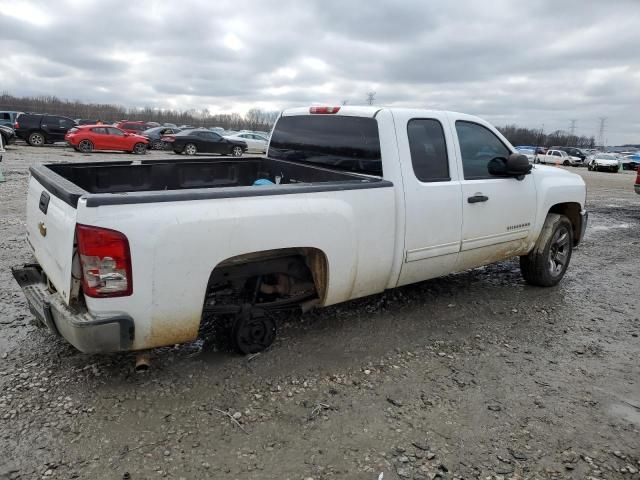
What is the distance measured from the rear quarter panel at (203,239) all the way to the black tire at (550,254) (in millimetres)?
2634

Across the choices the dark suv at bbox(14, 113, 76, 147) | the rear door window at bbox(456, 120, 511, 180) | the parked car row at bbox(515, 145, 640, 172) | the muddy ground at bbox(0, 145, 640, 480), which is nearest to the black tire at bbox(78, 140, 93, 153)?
the dark suv at bbox(14, 113, 76, 147)

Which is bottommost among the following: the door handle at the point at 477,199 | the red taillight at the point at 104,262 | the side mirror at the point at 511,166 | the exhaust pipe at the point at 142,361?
the exhaust pipe at the point at 142,361

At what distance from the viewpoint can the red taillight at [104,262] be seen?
2.71m

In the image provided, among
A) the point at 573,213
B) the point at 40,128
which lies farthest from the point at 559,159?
the point at 573,213

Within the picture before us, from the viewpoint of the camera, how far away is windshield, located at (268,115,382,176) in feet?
13.6

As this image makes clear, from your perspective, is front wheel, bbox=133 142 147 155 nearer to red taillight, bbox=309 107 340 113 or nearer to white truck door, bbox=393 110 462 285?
red taillight, bbox=309 107 340 113

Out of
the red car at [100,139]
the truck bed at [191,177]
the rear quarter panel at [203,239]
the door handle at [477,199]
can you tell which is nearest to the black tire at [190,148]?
the red car at [100,139]

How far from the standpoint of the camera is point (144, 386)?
10.8 feet

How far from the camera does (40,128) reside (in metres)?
26.2

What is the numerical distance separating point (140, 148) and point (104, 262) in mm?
24316

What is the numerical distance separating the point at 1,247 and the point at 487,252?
5.84 m

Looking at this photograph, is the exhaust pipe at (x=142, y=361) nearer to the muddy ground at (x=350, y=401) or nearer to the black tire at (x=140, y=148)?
the muddy ground at (x=350, y=401)

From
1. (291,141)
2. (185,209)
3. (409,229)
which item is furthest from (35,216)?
(409,229)

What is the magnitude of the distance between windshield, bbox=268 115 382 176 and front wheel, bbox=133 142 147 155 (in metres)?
21.6
